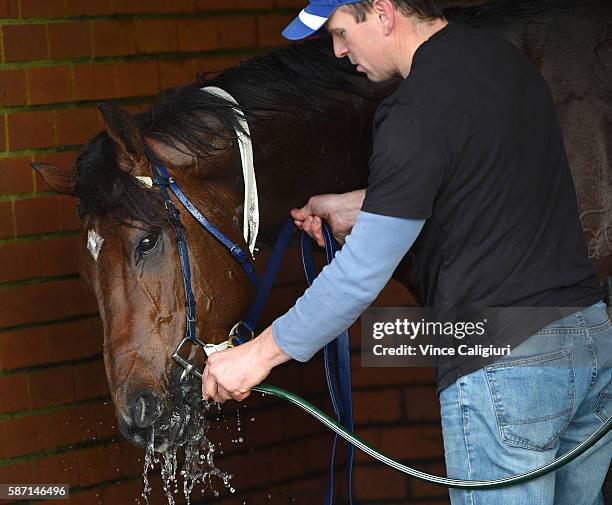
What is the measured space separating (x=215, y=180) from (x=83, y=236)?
1.29ft

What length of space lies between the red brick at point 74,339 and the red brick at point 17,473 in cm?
38

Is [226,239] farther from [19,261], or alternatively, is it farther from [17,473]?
[17,473]

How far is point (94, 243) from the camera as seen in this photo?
2773 mm

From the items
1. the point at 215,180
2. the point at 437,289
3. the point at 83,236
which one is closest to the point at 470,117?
the point at 437,289

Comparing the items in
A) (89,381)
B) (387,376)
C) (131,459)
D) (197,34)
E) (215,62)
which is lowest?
(131,459)

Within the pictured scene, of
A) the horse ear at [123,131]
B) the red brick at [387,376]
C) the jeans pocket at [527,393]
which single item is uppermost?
the horse ear at [123,131]

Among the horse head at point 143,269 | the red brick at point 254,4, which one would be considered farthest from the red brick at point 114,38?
the horse head at point 143,269

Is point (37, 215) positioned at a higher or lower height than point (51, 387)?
higher

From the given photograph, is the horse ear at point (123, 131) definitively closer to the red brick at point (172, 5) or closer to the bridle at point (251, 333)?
the bridle at point (251, 333)

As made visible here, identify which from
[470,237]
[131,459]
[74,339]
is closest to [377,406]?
[131,459]

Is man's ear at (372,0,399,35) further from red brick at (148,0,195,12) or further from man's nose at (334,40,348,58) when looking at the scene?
red brick at (148,0,195,12)

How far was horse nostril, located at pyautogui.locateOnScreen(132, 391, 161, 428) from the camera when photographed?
271 cm

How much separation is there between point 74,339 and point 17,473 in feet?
1.68

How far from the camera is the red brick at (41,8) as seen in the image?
362 cm
